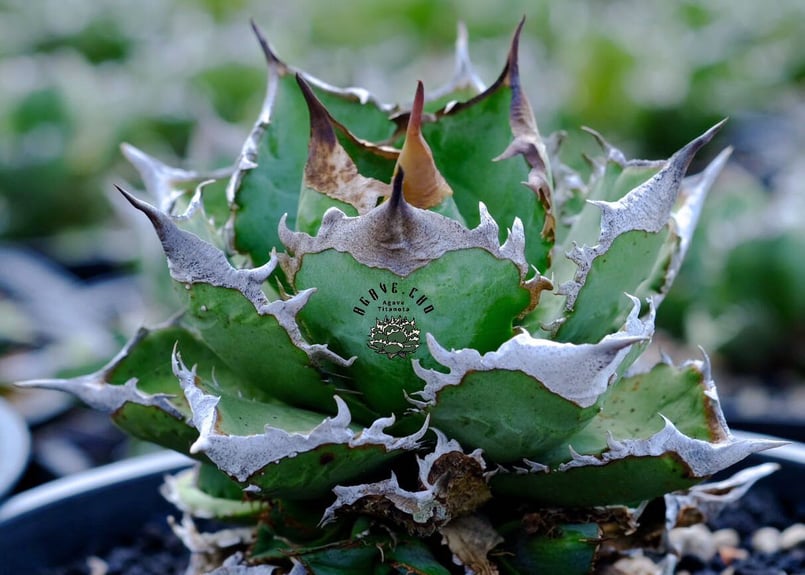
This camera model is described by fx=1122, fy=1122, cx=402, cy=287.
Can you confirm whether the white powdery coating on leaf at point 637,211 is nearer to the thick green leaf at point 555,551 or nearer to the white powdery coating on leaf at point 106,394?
the thick green leaf at point 555,551

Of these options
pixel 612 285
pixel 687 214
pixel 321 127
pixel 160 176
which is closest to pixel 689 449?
pixel 612 285

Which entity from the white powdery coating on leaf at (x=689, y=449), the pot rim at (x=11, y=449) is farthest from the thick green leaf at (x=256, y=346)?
the pot rim at (x=11, y=449)

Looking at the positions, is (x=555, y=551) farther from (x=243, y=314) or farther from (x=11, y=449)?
(x=11, y=449)

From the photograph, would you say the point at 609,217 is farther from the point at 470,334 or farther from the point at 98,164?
the point at 98,164

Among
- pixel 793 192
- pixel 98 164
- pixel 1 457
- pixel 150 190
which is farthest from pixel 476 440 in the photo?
pixel 98 164

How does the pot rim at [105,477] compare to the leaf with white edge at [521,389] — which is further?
the pot rim at [105,477]

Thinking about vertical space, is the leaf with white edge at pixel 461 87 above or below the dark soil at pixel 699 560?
above
